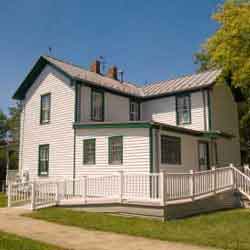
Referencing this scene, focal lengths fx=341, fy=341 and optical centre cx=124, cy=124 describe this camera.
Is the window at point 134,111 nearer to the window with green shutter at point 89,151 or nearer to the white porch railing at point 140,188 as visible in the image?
the window with green shutter at point 89,151

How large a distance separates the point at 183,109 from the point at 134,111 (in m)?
3.23

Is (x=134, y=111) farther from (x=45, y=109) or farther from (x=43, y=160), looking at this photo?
(x=43, y=160)

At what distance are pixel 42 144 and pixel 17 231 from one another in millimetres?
9841

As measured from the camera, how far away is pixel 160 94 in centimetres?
2097

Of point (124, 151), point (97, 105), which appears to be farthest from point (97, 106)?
point (124, 151)

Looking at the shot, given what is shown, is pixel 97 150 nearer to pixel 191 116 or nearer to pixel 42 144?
pixel 42 144

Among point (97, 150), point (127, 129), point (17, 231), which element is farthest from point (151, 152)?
point (17, 231)

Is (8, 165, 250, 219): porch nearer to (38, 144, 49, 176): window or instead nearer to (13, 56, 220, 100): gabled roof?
(38, 144, 49, 176): window

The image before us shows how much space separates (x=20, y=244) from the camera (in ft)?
25.6

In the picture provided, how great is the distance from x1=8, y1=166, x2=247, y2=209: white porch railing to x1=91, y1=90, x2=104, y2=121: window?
4.35m

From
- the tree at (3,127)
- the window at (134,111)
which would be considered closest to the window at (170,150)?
the window at (134,111)

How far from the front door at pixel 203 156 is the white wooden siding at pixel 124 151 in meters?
4.95

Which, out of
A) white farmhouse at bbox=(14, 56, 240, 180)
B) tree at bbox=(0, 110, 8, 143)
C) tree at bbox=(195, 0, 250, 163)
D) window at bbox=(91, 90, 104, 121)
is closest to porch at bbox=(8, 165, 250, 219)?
white farmhouse at bbox=(14, 56, 240, 180)

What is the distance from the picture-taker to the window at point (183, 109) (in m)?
19.9
